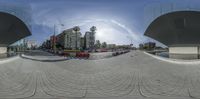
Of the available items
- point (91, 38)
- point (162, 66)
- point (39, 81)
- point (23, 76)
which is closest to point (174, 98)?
point (162, 66)

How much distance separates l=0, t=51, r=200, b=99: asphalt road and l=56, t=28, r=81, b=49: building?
0.21 meters

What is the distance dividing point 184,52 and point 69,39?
0.98 meters

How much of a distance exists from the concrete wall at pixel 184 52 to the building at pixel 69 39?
2.77ft

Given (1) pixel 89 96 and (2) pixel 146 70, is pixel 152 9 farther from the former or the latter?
(1) pixel 89 96

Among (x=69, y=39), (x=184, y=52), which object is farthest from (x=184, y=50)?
(x=69, y=39)

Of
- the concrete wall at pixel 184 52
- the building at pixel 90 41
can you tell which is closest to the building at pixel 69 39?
the building at pixel 90 41

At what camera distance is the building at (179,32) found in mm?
1416

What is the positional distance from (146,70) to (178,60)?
32 centimetres

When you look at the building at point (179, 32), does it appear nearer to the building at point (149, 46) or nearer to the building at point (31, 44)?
the building at point (149, 46)

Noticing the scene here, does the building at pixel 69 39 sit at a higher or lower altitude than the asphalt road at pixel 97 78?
higher

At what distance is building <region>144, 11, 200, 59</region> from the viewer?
4.65ft

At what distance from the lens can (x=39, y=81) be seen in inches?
68.4

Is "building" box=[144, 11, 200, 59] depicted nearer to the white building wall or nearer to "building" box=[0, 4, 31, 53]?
the white building wall

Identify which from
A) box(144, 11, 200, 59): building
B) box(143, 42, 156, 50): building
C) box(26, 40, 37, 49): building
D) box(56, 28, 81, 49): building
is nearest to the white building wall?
box(144, 11, 200, 59): building
